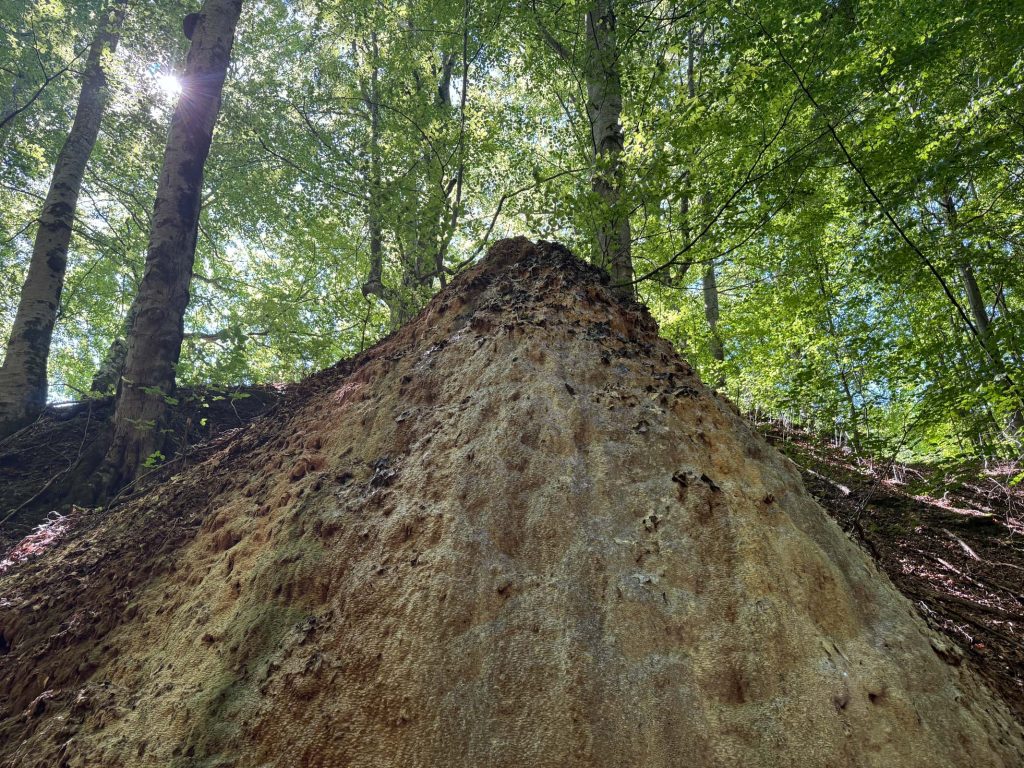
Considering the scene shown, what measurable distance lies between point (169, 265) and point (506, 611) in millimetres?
5395

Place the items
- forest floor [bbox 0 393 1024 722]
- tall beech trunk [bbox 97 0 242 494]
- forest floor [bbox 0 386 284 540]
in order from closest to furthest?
forest floor [bbox 0 393 1024 722] < forest floor [bbox 0 386 284 540] < tall beech trunk [bbox 97 0 242 494]

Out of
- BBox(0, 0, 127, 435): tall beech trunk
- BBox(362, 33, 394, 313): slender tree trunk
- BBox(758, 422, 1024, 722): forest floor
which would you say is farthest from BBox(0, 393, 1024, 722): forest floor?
BBox(362, 33, 394, 313): slender tree trunk

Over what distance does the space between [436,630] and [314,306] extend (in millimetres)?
7009

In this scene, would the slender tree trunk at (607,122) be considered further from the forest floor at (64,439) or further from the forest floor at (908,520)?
the forest floor at (64,439)

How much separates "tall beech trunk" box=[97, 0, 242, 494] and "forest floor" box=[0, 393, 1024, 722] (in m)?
0.42

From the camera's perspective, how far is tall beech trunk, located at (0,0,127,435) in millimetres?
6172

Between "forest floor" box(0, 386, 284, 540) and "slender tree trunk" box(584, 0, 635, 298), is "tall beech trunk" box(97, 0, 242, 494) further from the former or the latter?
"slender tree trunk" box(584, 0, 635, 298)

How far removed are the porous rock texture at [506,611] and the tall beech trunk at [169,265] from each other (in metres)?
1.73

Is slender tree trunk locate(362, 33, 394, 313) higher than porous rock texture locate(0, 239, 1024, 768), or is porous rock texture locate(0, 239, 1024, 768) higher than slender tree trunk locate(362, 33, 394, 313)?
slender tree trunk locate(362, 33, 394, 313)

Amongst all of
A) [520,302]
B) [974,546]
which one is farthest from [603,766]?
[974,546]

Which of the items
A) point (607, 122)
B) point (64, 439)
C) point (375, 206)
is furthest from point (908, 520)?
point (64, 439)

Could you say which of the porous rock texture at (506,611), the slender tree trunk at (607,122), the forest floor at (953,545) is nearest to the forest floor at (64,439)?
the porous rock texture at (506,611)

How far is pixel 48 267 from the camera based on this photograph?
6895mm

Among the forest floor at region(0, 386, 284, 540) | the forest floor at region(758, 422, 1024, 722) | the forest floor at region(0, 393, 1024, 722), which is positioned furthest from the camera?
the forest floor at region(0, 386, 284, 540)
